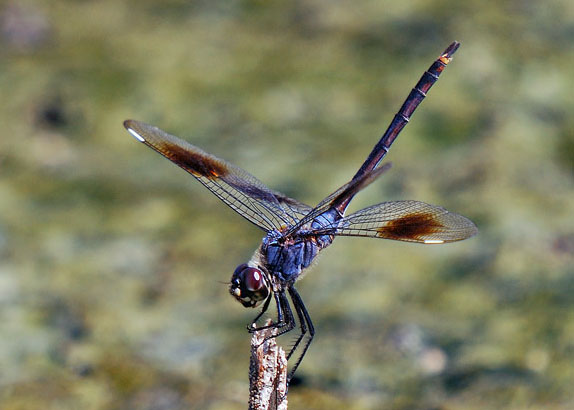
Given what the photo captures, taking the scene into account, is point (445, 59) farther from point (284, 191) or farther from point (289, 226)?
point (284, 191)

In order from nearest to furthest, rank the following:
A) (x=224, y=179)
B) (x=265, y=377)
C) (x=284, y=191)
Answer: (x=265, y=377) → (x=224, y=179) → (x=284, y=191)

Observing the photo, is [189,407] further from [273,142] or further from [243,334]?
[273,142]

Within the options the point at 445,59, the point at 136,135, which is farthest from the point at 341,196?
the point at 445,59

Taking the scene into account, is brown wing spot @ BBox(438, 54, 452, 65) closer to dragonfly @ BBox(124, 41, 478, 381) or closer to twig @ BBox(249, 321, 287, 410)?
dragonfly @ BBox(124, 41, 478, 381)

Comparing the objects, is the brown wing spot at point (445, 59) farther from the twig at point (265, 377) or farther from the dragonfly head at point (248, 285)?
the twig at point (265, 377)

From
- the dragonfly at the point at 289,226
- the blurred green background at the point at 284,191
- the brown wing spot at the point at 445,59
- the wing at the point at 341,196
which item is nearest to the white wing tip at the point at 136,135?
the dragonfly at the point at 289,226

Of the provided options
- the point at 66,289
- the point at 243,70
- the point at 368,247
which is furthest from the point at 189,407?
the point at 243,70
